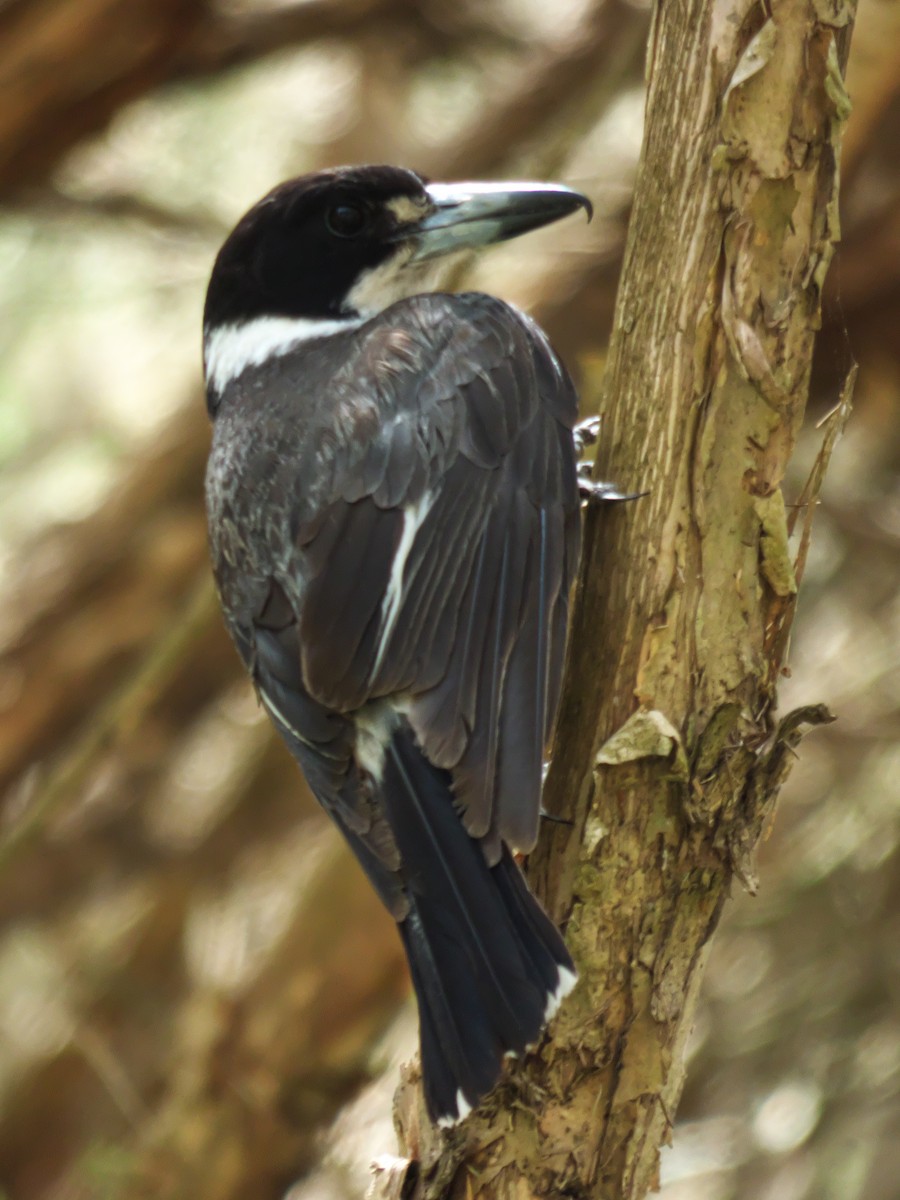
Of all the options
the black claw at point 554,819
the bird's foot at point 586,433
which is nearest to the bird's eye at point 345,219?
the bird's foot at point 586,433

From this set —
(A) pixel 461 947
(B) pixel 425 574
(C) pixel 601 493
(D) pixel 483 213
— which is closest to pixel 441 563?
(B) pixel 425 574

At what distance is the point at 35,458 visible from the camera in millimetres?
5547

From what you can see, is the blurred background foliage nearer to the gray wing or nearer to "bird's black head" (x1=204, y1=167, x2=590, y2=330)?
"bird's black head" (x1=204, y1=167, x2=590, y2=330)

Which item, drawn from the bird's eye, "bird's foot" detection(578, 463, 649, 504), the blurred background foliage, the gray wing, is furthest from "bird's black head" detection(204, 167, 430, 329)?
the blurred background foliage

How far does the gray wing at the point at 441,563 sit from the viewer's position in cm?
238

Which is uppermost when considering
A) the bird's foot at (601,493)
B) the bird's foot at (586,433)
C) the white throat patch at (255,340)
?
the white throat patch at (255,340)

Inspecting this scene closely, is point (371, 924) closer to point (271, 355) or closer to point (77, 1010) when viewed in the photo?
point (77, 1010)

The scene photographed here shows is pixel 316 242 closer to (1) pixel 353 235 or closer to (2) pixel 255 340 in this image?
(1) pixel 353 235

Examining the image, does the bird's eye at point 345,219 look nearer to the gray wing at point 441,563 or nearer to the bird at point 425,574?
the bird at point 425,574

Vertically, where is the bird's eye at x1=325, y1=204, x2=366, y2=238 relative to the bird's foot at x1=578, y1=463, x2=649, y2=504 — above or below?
above

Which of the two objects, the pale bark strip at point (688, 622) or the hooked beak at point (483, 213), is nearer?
the pale bark strip at point (688, 622)

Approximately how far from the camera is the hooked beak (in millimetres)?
2934

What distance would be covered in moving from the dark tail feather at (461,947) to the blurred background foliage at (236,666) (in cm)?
195

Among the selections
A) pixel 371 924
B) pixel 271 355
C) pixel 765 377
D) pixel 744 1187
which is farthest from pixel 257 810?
pixel 765 377
